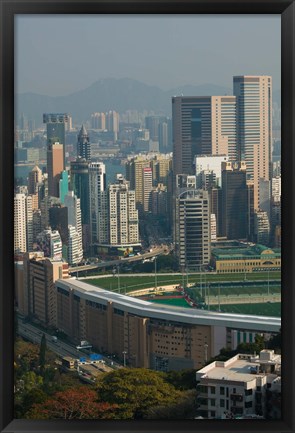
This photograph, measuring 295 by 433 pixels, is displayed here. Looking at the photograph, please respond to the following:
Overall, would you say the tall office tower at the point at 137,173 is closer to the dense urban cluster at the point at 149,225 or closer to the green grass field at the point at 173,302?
the dense urban cluster at the point at 149,225

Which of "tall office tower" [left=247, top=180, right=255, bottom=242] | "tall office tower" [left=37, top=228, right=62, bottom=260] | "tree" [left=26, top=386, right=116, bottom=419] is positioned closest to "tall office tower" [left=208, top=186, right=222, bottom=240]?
"tall office tower" [left=247, top=180, right=255, bottom=242]

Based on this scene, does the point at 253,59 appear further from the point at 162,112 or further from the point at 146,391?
the point at 146,391

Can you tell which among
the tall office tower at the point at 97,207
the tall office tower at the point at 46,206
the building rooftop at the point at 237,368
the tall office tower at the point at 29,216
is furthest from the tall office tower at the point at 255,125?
the building rooftop at the point at 237,368

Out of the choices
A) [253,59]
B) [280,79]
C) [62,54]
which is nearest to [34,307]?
[280,79]

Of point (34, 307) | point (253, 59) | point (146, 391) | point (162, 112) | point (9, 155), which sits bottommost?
point (146, 391)

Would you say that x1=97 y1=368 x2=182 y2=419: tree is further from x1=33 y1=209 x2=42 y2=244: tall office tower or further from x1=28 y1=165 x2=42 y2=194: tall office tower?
x1=28 y1=165 x2=42 y2=194: tall office tower

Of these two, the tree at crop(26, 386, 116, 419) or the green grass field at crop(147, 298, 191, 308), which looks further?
the green grass field at crop(147, 298, 191, 308)

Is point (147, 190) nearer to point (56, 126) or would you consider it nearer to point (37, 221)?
point (37, 221)
